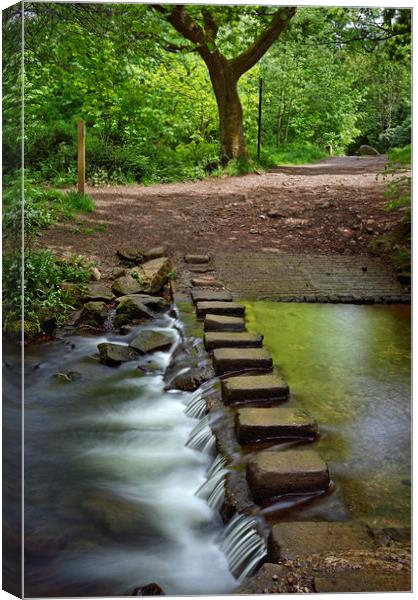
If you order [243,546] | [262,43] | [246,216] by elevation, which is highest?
[262,43]

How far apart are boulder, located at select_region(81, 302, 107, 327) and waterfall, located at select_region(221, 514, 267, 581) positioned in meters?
1.37

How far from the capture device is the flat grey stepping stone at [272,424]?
1747 millimetres

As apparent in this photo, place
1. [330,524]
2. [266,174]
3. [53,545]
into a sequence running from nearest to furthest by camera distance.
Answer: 1. [330,524]
2. [53,545]
3. [266,174]

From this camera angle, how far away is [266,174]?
2.84 metres

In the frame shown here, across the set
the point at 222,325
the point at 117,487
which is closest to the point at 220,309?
the point at 222,325

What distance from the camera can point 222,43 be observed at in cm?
234

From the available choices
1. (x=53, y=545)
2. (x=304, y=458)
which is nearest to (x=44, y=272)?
(x=53, y=545)

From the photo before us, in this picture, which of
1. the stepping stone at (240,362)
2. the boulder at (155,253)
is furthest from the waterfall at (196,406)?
the boulder at (155,253)

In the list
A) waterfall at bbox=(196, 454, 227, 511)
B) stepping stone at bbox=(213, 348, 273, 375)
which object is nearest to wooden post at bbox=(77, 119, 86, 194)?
stepping stone at bbox=(213, 348, 273, 375)

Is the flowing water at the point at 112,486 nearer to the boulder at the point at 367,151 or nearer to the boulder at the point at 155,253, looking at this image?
the boulder at the point at 155,253

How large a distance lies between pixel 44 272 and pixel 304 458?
1.43 meters

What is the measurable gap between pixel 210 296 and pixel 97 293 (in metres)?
0.55

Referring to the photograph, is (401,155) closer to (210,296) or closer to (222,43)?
(222,43)

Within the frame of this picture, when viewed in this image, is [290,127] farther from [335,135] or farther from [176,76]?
[176,76]
